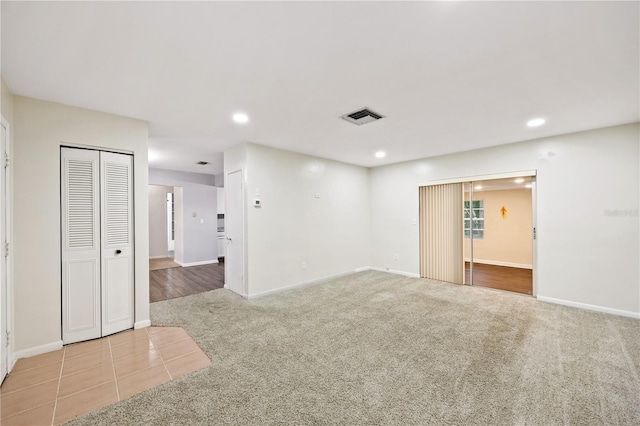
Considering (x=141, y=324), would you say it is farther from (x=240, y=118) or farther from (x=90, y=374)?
(x=240, y=118)

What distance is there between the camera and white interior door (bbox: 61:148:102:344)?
2.82 meters

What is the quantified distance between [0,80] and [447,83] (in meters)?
3.87

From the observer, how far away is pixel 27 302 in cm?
260

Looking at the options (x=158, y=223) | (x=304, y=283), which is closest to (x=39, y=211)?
(x=304, y=283)

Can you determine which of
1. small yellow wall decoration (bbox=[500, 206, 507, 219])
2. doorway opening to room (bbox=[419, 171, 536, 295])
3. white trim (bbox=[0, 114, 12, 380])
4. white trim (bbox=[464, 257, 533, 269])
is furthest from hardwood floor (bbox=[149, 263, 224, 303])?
small yellow wall decoration (bbox=[500, 206, 507, 219])

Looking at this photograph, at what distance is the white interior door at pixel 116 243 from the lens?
3.04m

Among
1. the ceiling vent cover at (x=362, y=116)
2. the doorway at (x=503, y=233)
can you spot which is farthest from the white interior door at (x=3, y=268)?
the doorway at (x=503, y=233)

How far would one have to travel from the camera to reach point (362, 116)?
3264mm

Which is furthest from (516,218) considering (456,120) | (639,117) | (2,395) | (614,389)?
(2,395)

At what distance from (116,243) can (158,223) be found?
650 cm

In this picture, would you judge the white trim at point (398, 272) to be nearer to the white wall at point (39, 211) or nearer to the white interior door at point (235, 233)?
the white interior door at point (235, 233)

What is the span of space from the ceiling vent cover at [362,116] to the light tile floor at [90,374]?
10.1 ft

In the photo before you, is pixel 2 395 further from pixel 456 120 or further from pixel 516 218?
pixel 516 218

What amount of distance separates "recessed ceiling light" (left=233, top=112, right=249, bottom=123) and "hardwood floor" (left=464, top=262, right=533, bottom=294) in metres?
4.89
